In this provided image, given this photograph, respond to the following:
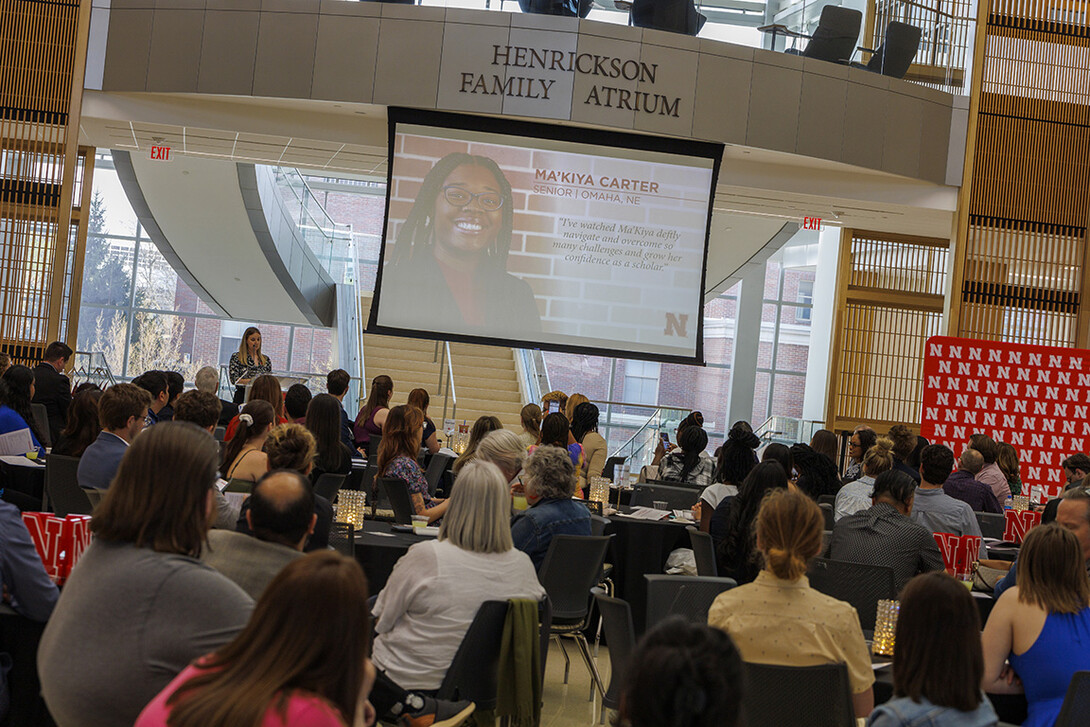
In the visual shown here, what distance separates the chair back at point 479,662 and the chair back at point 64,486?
2793 mm

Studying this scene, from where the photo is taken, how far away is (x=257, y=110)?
11.7 m

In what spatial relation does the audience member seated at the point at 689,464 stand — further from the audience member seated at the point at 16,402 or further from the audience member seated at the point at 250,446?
the audience member seated at the point at 16,402

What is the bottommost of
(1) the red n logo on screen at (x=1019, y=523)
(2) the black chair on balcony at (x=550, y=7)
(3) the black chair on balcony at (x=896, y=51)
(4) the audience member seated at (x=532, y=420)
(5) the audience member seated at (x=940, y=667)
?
(1) the red n logo on screen at (x=1019, y=523)

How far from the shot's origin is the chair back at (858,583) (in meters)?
4.78

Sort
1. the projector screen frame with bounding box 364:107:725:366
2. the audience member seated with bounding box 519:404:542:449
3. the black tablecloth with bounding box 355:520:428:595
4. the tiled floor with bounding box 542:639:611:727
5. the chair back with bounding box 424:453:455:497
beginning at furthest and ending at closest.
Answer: the projector screen frame with bounding box 364:107:725:366 < the audience member seated with bounding box 519:404:542:449 < the chair back with bounding box 424:453:455:497 < the tiled floor with bounding box 542:639:611:727 < the black tablecloth with bounding box 355:520:428:595

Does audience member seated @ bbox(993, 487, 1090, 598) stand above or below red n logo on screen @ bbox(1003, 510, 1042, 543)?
above

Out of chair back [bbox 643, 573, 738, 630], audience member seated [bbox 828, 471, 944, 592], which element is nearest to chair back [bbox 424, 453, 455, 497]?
audience member seated [bbox 828, 471, 944, 592]

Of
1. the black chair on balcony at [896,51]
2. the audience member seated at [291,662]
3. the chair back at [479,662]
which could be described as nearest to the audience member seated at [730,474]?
the chair back at [479,662]

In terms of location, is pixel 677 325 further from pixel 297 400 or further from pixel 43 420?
pixel 43 420

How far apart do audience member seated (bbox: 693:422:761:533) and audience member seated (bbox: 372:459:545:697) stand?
272cm

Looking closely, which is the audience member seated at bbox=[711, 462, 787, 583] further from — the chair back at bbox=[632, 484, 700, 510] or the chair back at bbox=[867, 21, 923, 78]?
the chair back at bbox=[867, 21, 923, 78]

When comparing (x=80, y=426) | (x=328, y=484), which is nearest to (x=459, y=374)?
(x=328, y=484)

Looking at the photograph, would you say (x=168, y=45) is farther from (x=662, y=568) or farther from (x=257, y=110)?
(x=662, y=568)

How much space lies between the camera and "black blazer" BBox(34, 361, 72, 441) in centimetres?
840
